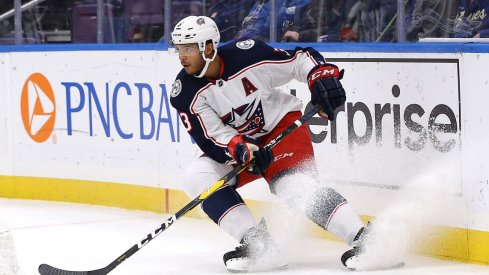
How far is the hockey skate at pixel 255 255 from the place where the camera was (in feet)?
14.8

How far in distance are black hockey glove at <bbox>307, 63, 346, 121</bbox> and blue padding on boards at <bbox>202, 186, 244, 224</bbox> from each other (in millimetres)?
482

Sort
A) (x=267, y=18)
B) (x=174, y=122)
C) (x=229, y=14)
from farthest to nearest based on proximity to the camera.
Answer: (x=174, y=122), (x=229, y=14), (x=267, y=18)

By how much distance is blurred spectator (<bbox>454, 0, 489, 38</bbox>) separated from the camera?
472 cm

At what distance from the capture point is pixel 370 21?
204 inches

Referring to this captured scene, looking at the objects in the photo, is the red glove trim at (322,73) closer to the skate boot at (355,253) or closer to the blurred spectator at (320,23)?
the skate boot at (355,253)

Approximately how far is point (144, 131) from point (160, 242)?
43.3 inches

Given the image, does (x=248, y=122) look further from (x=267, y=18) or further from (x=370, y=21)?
(x=267, y=18)

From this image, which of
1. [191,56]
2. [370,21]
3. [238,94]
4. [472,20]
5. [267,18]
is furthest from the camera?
[267,18]

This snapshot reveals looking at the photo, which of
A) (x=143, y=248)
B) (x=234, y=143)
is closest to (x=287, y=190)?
(x=234, y=143)

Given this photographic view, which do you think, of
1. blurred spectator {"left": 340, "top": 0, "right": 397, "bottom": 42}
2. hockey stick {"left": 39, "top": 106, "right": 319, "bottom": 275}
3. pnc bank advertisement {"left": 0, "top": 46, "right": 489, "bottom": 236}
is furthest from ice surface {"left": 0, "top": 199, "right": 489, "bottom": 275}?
blurred spectator {"left": 340, "top": 0, "right": 397, "bottom": 42}

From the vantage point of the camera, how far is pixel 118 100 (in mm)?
6430

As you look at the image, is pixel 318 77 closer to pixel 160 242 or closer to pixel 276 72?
pixel 276 72

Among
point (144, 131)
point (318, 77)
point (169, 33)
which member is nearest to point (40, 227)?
point (144, 131)

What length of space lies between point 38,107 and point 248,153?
283 cm
